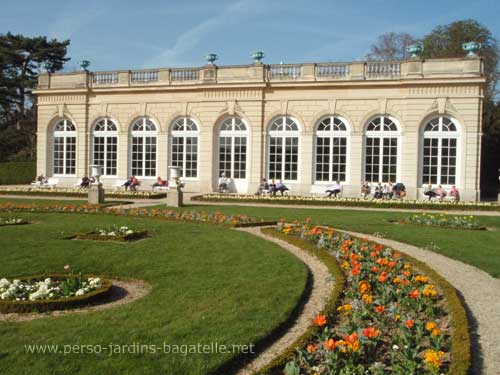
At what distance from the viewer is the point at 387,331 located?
618 cm

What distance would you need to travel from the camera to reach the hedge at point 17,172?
38.3 metres

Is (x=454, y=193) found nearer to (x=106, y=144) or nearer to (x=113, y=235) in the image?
(x=113, y=235)

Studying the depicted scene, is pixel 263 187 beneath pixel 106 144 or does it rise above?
beneath

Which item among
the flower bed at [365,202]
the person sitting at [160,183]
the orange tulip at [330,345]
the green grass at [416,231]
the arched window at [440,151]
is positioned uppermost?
the arched window at [440,151]

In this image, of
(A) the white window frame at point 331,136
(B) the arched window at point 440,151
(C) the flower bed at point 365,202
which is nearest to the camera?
(C) the flower bed at point 365,202

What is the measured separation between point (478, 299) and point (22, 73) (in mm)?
49871

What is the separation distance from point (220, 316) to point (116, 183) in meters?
25.5

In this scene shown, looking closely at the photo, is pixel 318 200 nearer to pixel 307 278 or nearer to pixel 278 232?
pixel 278 232

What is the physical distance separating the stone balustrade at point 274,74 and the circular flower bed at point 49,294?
21726 mm

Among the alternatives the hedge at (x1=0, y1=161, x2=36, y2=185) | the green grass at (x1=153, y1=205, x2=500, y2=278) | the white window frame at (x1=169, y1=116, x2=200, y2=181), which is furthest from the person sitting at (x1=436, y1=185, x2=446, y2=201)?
the hedge at (x1=0, y1=161, x2=36, y2=185)

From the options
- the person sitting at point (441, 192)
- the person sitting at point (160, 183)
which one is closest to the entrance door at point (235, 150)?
the person sitting at point (160, 183)

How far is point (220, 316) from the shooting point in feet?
21.1

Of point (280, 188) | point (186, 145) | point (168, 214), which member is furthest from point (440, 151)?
point (168, 214)

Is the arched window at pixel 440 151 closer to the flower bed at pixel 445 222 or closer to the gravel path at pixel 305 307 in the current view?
the flower bed at pixel 445 222
